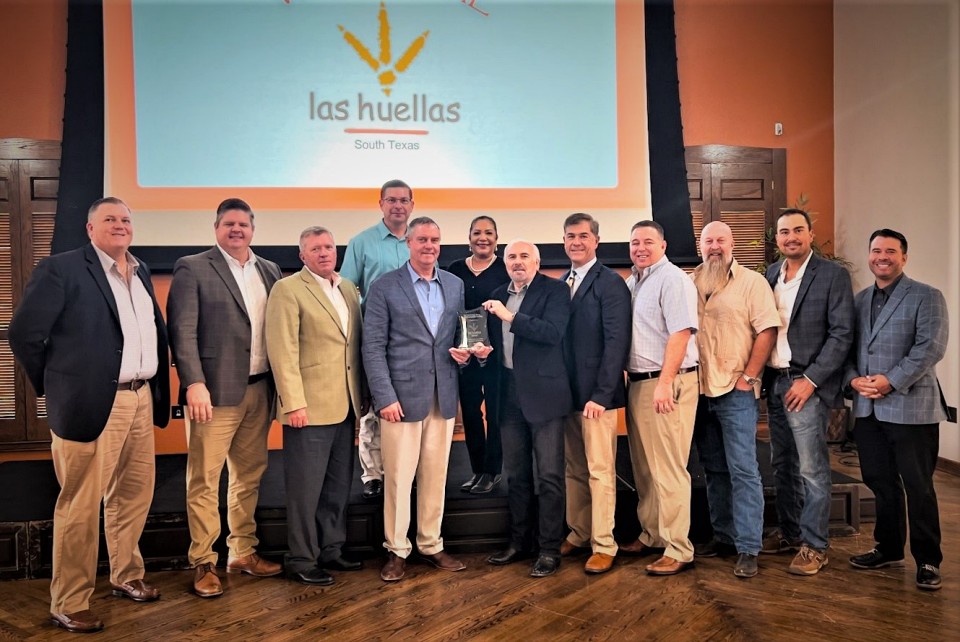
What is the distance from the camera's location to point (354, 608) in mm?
2982

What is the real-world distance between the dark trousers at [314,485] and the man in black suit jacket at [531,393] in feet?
2.47

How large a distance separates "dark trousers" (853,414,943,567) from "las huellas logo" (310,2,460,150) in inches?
138

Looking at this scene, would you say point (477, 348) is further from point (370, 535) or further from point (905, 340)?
point (905, 340)

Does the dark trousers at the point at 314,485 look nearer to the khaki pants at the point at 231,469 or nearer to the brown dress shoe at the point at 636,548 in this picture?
the khaki pants at the point at 231,469

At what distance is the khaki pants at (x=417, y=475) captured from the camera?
328 cm

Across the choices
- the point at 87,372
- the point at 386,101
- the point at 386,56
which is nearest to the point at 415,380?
the point at 87,372

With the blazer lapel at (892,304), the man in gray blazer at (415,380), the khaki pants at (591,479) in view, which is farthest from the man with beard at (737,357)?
the man in gray blazer at (415,380)

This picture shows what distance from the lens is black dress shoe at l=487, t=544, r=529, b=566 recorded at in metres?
3.46

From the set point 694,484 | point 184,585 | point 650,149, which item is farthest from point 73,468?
point 650,149

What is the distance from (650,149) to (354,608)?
13.2 feet

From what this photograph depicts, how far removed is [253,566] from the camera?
3357 mm

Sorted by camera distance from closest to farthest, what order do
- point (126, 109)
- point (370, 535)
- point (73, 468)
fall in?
1. point (73, 468)
2. point (370, 535)
3. point (126, 109)

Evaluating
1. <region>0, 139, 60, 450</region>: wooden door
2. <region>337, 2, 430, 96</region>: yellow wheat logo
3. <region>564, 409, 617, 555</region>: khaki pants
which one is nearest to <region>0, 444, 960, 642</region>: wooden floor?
<region>564, 409, 617, 555</region>: khaki pants

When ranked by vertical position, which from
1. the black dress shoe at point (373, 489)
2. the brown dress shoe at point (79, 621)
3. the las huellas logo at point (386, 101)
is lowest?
the brown dress shoe at point (79, 621)
